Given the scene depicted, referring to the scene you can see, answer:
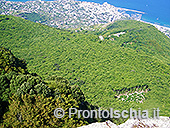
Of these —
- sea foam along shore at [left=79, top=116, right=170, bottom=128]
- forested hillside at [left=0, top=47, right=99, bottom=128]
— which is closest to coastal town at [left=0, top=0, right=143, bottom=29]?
forested hillside at [left=0, top=47, right=99, bottom=128]

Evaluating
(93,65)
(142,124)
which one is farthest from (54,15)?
(142,124)

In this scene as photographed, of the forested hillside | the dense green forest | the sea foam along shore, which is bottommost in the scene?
the sea foam along shore

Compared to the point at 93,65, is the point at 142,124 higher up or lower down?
lower down

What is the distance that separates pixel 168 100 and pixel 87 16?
186680mm

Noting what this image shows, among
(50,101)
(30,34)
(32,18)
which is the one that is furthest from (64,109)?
(32,18)

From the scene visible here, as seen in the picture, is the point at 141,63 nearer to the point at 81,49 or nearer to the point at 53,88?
the point at 81,49

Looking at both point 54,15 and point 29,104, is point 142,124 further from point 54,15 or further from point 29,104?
point 54,15

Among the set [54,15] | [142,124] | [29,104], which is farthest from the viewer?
[54,15]

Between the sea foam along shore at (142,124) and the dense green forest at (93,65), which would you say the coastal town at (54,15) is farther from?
the sea foam along shore at (142,124)

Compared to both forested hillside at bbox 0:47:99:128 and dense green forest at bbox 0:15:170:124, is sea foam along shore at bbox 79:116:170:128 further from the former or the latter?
dense green forest at bbox 0:15:170:124

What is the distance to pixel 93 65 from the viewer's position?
34.8 meters

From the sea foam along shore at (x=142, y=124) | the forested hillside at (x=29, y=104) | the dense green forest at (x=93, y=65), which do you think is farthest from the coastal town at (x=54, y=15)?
the sea foam along shore at (x=142, y=124)

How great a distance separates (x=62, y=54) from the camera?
123 feet

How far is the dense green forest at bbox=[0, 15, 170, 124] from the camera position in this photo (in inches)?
1082
